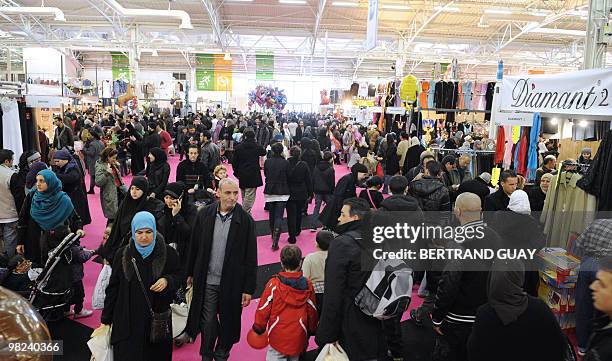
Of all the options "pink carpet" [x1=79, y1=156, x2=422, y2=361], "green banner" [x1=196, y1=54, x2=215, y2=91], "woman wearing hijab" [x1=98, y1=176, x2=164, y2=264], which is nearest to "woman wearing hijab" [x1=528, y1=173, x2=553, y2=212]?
"pink carpet" [x1=79, y1=156, x2=422, y2=361]

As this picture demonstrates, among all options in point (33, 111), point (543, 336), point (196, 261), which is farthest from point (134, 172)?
point (543, 336)

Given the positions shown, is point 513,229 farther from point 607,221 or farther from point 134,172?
point 134,172

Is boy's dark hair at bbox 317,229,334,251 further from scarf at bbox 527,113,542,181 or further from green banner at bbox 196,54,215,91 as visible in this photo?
green banner at bbox 196,54,215,91

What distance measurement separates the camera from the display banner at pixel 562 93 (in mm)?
3834

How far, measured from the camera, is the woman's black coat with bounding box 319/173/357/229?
5.18 metres

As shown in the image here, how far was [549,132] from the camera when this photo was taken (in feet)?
24.1

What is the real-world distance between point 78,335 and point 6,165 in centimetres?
207

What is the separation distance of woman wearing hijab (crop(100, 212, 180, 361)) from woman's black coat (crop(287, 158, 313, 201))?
3551mm

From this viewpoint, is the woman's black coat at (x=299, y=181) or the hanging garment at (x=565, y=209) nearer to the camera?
the hanging garment at (x=565, y=209)

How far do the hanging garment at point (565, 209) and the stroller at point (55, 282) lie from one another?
430cm

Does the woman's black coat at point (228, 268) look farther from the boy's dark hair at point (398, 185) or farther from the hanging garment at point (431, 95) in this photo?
the hanging garment at point (431, 95)

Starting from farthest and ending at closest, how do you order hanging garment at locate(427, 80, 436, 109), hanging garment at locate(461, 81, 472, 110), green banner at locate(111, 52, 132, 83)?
green banner at locate(111, 52, 132, 83) → hanging garment at locate(427, 80, 436, 109) → hanging garment at locate(461, 81, 472, 110)

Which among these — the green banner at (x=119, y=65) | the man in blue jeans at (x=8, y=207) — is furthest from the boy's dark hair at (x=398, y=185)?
the green banner at (x=119, y=65)

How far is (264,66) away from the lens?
22.2m
